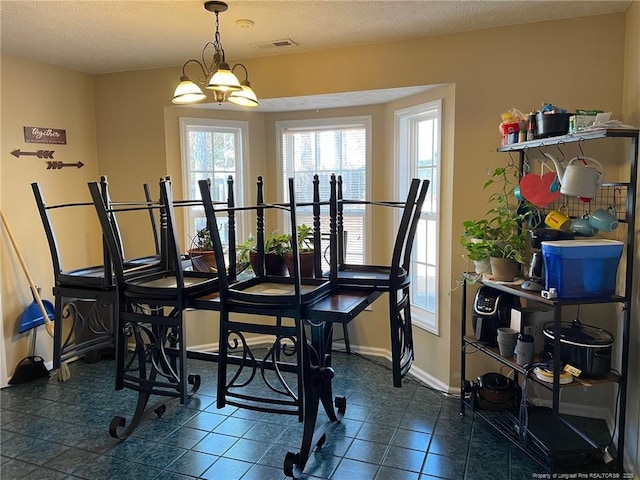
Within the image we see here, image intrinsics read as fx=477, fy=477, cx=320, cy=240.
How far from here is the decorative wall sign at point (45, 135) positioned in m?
3.65

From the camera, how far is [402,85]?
332 cm

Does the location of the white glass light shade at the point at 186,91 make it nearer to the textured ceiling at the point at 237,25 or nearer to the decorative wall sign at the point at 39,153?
the textured ceiling at the point at 237,25

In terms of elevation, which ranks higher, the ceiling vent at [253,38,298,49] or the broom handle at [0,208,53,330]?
the ceiling vent at [253,38,298,49]

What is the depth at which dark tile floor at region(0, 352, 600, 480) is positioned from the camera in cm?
248

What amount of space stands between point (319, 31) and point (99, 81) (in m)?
2.16

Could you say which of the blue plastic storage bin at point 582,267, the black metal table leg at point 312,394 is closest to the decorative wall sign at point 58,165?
the black metal table leg at point 312,394

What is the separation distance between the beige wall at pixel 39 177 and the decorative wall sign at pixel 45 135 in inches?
1.3

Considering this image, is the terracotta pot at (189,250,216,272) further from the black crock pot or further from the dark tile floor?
the black crock pot

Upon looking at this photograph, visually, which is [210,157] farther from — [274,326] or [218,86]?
[274,326]

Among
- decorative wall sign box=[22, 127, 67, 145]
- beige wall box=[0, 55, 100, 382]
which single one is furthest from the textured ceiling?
decorative wall sign box=[22, 127, 67, 145]

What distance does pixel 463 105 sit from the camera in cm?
312

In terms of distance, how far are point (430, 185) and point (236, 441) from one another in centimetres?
223

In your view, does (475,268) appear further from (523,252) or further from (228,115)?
(228,115)

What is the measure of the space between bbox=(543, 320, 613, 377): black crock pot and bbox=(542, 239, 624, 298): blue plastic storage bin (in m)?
0.24
